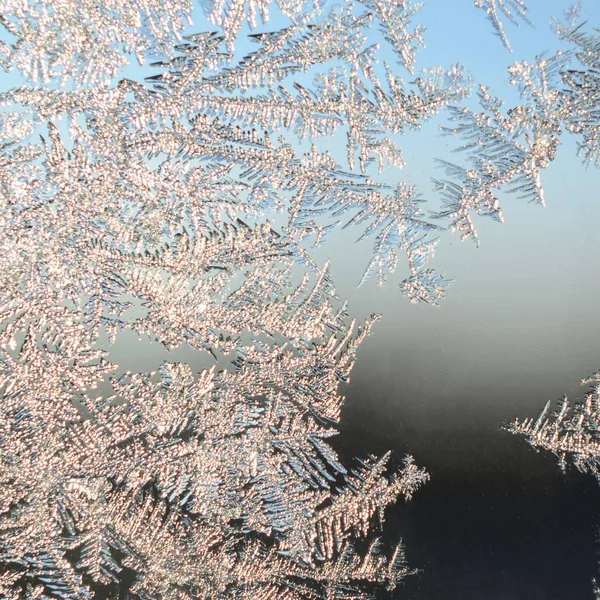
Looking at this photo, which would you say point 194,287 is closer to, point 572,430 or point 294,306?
point 294,306

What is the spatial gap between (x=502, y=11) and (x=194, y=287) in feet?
1.09

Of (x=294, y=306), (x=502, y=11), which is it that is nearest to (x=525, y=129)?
(x=502, y=11)

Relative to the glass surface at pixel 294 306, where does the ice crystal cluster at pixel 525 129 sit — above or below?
above

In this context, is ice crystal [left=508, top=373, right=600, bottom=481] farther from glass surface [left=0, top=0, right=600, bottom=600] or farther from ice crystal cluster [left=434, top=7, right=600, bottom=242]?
ice crystal cluster [left=434, top=7, right=600, bottom=242]

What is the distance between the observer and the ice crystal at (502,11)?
0.42 m

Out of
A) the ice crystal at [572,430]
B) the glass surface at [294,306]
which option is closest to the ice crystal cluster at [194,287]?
the glass surface at [294,306]

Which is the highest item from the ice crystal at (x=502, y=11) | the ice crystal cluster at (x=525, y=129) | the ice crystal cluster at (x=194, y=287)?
the ice crystal at (x=502, y=11)

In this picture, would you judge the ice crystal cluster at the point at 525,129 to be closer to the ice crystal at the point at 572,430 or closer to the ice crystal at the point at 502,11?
the ice crystal at the point at 502,11

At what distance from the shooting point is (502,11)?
418mm

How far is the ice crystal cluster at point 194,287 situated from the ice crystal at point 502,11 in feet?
0.16

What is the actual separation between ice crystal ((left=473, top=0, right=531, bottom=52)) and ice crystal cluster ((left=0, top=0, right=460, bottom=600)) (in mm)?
48

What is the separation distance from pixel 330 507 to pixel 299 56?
0.38 meters

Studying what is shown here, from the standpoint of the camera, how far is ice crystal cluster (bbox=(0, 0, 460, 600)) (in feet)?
1.30

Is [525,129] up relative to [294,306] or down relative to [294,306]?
up
